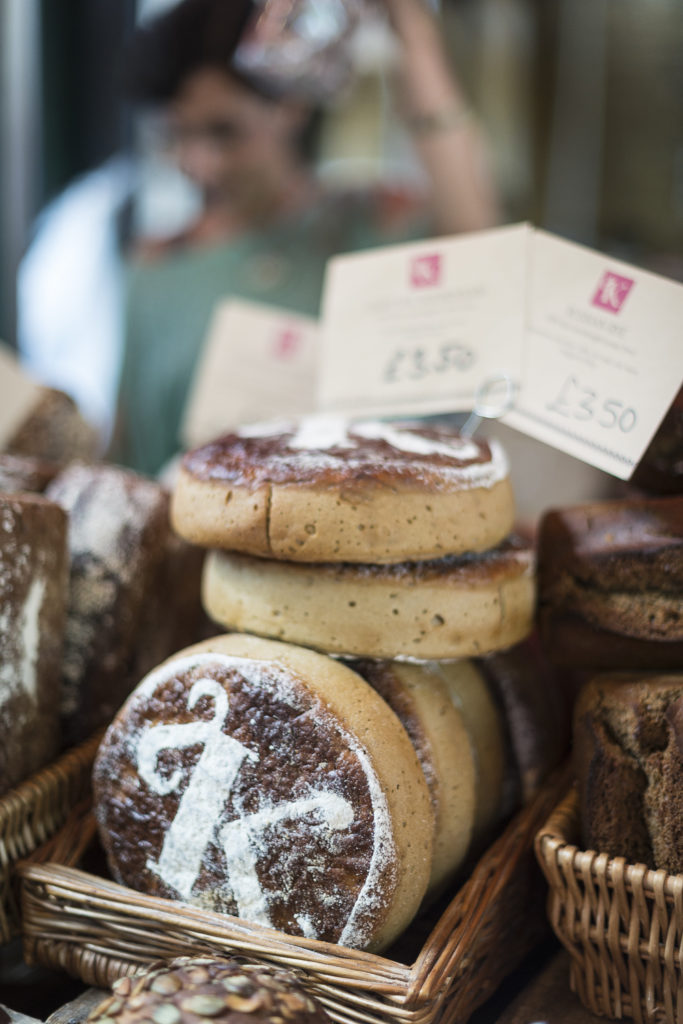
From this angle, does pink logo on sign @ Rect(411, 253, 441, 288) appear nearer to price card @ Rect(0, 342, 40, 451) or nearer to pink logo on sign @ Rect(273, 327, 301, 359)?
pink logo on sign @ Rect(273, 327, 301, 359)

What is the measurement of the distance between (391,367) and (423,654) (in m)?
0.49

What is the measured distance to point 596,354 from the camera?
115 centimetres

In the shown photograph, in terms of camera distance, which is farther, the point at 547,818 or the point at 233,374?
the point at 233,374

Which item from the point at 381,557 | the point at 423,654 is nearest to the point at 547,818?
the point at 423,654

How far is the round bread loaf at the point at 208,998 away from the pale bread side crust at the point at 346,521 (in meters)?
0.44

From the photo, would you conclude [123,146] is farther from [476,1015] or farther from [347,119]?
[476,1015]

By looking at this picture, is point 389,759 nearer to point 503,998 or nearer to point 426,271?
point 503,998

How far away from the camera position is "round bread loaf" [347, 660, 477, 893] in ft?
3.50

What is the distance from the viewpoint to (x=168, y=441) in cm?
254

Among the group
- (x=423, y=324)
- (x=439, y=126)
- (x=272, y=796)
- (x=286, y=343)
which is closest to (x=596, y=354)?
(x=423, y=324)

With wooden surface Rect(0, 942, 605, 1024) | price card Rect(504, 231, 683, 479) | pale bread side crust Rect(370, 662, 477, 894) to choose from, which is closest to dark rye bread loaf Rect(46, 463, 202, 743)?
wooden surface Rect(0, 942, 605, 1024)

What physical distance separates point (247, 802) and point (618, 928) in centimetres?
43

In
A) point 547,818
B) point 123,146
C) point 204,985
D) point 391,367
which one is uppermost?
point 123,146

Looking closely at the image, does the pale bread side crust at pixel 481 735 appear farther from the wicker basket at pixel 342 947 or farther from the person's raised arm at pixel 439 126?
the person's raised arm at pixel 439 126
